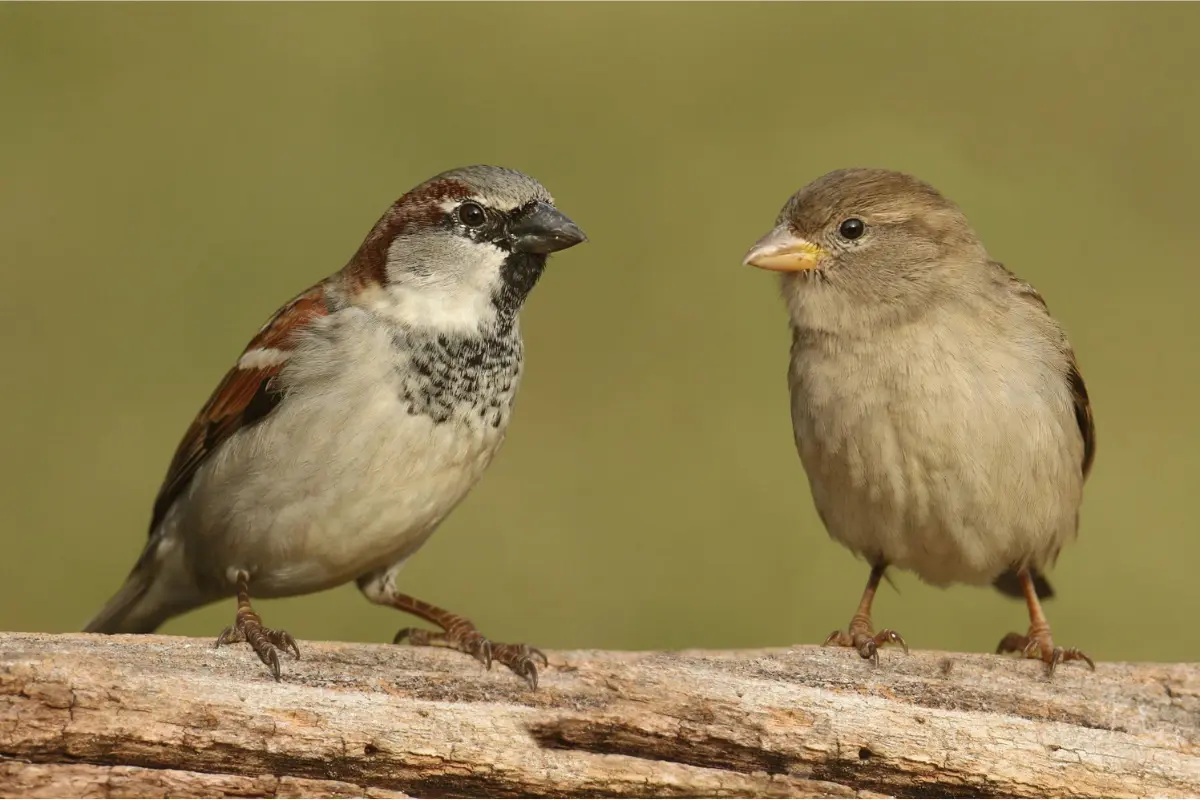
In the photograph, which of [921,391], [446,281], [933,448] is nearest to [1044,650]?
[933,448]

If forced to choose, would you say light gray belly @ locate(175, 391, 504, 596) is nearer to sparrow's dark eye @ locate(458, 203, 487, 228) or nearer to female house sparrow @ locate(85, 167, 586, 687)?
female house sparrow @ locate(85, 167, 586, 687)

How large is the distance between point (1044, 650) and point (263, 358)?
1.97 metres

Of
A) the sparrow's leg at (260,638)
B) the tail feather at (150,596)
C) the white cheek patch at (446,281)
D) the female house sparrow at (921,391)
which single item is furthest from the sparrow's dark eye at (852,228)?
the tail feather at (150,596)

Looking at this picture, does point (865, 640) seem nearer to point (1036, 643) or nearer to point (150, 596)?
point (1036, 643)

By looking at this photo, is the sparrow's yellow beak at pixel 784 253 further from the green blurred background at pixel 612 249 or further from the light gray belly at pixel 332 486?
the green blurred background at pixel 612 249

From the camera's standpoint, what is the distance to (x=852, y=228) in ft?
11.7

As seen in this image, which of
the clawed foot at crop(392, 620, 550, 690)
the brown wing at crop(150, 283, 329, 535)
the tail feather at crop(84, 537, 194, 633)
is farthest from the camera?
the tail feather at crop(84, 537, 194, 633)

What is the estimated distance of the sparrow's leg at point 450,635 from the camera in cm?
323

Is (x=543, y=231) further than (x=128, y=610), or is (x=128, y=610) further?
(x=128, y=610)

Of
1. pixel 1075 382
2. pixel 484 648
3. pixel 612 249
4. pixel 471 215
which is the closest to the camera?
pixel 484 648

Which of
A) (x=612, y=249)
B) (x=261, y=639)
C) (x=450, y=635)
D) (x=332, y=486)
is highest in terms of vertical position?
(x=612, y=249)

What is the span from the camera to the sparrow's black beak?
334cm

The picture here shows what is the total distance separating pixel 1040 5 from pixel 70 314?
17.0 ft

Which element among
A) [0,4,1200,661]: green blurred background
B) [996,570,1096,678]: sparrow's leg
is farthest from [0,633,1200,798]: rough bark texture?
[0,4,1200,661]: green blurred background
